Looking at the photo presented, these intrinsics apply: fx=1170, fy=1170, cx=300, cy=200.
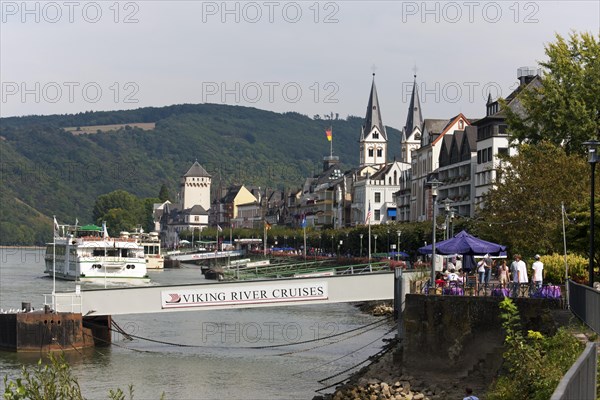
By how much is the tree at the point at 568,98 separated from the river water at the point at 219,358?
47.1ft

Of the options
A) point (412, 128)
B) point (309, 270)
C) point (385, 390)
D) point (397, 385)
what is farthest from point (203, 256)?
point (385, 390)

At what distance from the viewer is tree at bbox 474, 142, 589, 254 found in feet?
184

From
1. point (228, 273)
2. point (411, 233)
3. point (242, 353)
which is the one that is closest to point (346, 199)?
point (228, 273)

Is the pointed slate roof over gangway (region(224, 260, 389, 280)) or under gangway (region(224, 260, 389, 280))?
over

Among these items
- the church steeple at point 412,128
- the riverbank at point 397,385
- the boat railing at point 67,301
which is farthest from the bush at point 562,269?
the church steeple at point 412,128

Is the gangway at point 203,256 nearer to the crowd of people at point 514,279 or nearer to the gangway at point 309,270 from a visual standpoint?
the gangway at point 309,270

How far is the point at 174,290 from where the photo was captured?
45812 millimetres

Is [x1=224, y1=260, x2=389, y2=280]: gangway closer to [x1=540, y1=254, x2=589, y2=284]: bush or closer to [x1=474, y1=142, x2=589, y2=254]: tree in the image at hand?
[x1=474, y1=142, x2=589, y2=254]: tree

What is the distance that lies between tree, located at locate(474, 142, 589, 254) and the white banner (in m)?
14.0

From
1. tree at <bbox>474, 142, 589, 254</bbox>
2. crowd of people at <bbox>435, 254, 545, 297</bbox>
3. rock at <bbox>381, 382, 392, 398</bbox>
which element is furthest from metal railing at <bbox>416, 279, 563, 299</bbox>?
tree at <bbox>474, 142, 589, 254</bbox>

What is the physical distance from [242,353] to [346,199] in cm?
13981

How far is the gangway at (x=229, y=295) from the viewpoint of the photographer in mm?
44625

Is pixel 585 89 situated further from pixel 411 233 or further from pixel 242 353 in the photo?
pixel 411 233

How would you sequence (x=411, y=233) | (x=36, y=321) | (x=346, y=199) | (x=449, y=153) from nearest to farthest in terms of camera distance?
(x=36, y=321) → (x=411, y=233) → (x=449, y=153) → (x=346, y=199)
